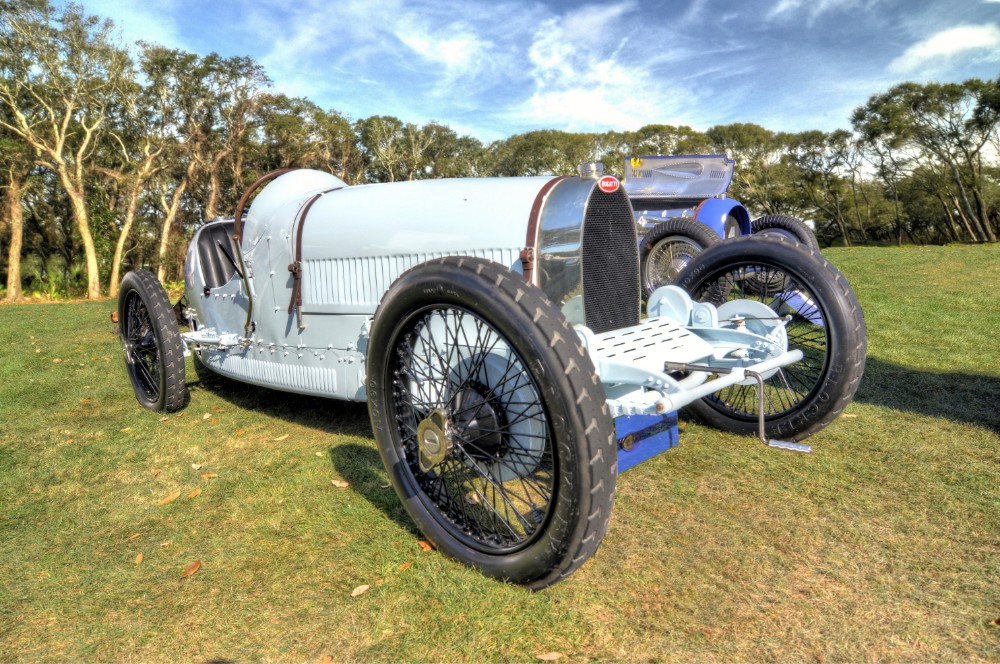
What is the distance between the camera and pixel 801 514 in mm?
2773

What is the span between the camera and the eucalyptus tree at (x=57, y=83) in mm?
18672

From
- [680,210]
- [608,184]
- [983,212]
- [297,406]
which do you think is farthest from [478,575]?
[983,212]

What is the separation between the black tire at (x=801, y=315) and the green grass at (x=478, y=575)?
0.18 metres

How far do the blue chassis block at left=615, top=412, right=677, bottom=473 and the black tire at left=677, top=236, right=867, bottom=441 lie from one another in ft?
2.98

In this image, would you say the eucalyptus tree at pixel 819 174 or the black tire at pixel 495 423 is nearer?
the black tire at pixel 495 423

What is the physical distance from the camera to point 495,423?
246 centimetres

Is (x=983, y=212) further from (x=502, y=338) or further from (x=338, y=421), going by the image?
(x=502, y=338)

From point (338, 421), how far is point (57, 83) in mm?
21620

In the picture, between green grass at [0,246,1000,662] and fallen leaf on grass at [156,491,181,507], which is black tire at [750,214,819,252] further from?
fallen leaf on grass at [156,491,181,507]

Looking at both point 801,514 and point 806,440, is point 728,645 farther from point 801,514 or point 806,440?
point 806,440

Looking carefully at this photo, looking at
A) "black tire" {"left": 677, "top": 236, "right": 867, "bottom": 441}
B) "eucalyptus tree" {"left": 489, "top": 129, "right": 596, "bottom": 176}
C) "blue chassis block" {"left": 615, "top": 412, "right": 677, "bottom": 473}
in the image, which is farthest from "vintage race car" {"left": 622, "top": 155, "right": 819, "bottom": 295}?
"eucalyptus tree" {"left": 489, "top": 129, "right": 596, "bottom": 176}

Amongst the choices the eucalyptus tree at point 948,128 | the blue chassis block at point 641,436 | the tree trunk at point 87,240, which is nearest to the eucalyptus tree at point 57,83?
the tree trunk at point 87,240

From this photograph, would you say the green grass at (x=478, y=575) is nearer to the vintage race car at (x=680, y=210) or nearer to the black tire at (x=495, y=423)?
the black tire at (x=495, y=423)

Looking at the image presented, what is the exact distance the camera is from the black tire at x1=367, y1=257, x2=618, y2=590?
191 centimetres
